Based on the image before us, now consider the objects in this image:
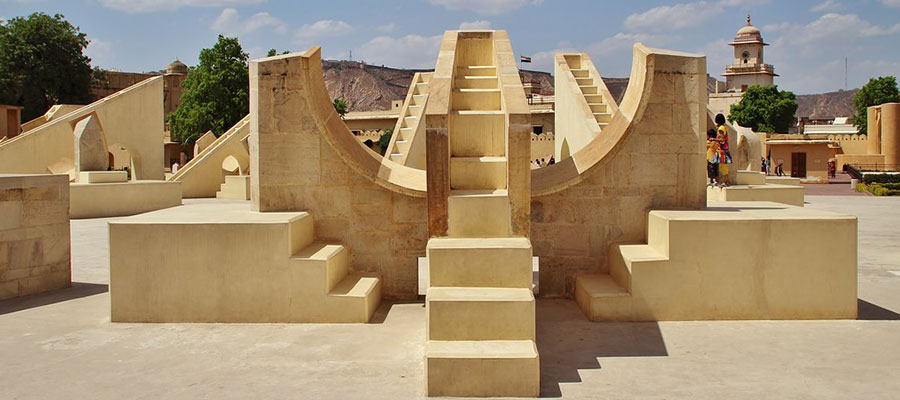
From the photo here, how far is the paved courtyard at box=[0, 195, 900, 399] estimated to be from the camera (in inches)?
168

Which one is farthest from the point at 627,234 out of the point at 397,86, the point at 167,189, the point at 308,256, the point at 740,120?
the point at 397,86

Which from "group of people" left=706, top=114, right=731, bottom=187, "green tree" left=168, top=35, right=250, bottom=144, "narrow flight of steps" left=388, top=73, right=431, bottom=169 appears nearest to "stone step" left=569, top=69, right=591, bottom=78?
"narrow flight of steps" left=388, top=73, right=431, bottom=169

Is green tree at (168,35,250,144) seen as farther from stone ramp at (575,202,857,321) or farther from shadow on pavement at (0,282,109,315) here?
stone ramp at (575,202,857,321)

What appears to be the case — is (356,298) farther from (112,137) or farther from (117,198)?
(112,137)

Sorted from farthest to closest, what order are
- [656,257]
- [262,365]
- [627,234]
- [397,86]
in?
1. [397,86]
2. [627,234]
3. [656,257]
4. [262,365]

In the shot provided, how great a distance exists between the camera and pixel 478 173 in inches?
254

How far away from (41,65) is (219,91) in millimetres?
12814

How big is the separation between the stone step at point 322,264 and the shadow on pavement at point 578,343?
184cm

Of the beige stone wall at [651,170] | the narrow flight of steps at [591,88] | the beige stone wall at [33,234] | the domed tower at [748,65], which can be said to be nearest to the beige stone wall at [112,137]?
the beige stone wall at [33,234]

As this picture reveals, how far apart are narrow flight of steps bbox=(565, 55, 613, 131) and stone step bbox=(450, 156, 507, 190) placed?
4614 mm

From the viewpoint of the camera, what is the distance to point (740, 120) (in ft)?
165

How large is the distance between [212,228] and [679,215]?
13.3ft

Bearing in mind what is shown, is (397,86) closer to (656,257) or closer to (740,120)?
(740,120)

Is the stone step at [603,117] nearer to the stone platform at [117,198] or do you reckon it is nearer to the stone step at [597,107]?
the stone step at [597,107]
